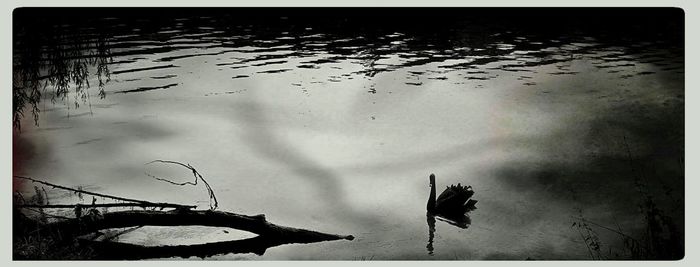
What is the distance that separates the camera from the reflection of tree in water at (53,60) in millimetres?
4391

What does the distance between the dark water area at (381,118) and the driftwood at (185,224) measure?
2.6 inches

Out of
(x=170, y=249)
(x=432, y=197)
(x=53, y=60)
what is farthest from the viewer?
(x=53, y=60)

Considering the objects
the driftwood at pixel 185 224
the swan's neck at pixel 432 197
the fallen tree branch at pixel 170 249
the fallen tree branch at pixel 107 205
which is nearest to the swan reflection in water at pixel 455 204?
the swan's neck at pixel 432 197

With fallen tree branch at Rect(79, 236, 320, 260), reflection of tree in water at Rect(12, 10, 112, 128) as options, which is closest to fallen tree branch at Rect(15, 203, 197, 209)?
fallen tree branch at Rect(79, 236, 320, 260)

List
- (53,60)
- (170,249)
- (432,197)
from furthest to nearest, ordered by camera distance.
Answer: (53,60), (432,197), (170,249)

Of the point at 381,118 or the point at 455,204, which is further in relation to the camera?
the point at 381,118

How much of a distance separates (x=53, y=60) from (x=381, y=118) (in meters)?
2.11

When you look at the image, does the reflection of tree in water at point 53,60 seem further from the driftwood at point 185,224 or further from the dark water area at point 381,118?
the driftwood at point 185,224

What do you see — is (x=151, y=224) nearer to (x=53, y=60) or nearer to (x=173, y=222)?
(x=173, y=222)

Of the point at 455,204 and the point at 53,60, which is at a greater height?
the point at 53,60

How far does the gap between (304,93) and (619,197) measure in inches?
80.2

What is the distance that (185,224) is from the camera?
435 centimetres

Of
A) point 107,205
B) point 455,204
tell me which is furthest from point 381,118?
point 107,205

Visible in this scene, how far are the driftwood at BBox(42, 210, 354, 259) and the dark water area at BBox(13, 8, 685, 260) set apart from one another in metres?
0.07
